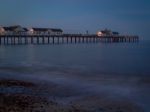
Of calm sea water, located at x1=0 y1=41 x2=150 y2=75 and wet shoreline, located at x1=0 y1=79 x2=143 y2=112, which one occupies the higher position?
wet shoreline, located at x1=0 y1=79 x2=143 y2=112

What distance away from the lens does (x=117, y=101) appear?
1108 cm

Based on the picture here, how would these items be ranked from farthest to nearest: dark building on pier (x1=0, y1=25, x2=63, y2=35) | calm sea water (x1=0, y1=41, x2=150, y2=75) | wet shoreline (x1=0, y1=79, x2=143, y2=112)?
dark building on pier (x1=0, y1=25, x2=63, y2=35)
calm sea water (x1=0, y1=41, x2=150, y2=75)
wet shoreline (x1=0, y1=79, x2=143, y2=112)

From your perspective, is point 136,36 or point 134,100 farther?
point 136,36

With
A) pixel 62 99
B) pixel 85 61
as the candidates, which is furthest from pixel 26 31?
pixel 62 99

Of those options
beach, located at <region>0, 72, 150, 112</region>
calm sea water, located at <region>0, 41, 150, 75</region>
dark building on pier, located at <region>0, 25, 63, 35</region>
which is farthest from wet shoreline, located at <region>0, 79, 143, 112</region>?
dark building on pier, located at <region>0, 25, 63, 35</region>

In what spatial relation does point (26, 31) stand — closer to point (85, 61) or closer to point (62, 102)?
point (85, 61)

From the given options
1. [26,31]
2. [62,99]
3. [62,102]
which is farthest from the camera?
[26,31]

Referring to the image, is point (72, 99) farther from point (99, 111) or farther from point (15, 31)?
point (15, 31)

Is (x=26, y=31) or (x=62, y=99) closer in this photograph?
(x=62, y=99)

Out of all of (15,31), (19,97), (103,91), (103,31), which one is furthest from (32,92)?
(103,31)

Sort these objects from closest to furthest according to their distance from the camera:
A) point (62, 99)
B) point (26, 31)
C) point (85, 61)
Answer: point (62, 99), point (85, 61), point (26, 31)

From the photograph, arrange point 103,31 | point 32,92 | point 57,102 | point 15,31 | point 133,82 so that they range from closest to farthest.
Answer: point 57,102 → point 32,92 → point 133,82 → point 15,31 → point 103,31

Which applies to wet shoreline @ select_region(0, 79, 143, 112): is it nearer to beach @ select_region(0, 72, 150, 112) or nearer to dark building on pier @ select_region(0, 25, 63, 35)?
beach @ select_region(0, 72, 150, 112)

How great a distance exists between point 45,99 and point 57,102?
1.86 feet
